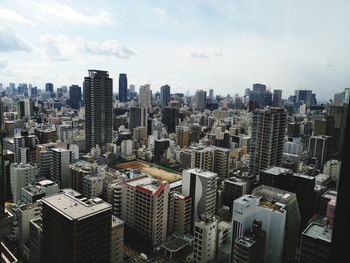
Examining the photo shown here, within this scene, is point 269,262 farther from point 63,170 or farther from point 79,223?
point 63,170

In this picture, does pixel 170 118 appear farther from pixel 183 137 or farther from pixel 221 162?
pixel 221 162

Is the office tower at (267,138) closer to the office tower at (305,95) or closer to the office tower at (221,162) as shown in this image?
the office tower at (221,162)

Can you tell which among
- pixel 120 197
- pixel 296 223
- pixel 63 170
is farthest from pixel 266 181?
pixel 63 170

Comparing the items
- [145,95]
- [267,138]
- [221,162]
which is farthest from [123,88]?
[267,138]

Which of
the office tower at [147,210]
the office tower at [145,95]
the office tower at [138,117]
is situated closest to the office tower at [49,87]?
the office tower at [145,95]

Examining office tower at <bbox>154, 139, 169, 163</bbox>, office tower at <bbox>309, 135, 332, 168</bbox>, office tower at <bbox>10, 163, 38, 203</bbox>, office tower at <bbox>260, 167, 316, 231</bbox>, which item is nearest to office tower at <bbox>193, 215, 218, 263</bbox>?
office tower at <bbox>260, 167, 316, 231</bbox>

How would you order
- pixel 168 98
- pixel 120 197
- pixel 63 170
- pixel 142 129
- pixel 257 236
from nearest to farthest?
pixel 257 236, pixel 120 197, pixel 63 170, pixel 142 129, pixel 168 98
